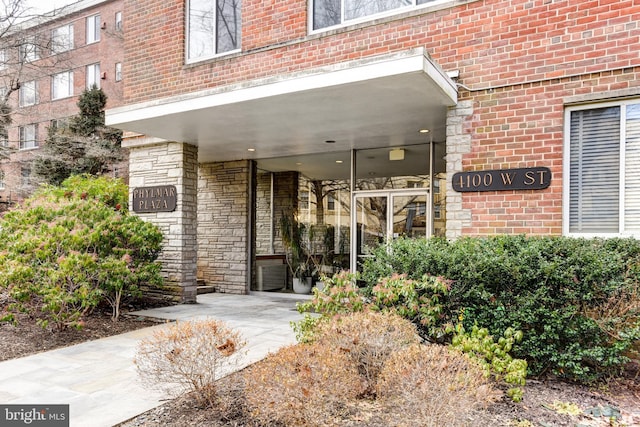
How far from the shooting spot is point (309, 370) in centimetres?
287

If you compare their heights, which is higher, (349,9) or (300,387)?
(349,9)

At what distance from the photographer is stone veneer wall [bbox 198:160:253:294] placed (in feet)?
31.9

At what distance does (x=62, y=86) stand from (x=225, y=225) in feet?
64.1

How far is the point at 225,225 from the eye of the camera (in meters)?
10.0

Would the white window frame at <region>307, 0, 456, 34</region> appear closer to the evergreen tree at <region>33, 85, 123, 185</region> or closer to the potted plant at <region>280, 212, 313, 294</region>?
the potted plant at <region>280, 212, 313, 294</region>

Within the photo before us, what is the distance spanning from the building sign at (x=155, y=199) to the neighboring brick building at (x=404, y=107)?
13 cm

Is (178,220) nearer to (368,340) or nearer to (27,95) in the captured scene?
(368,340)

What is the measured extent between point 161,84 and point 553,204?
6.73 m

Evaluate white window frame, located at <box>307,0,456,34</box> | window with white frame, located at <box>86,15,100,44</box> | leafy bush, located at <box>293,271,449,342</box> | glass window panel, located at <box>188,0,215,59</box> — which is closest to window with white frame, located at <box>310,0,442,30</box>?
white window frame, located at <box>307,0,456,34</box>

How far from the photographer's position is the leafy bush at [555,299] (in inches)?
149

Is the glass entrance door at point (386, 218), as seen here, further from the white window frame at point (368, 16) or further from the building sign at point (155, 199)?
the building sign at point (155, 199)

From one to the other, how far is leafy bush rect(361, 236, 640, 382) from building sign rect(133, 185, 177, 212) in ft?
17.7

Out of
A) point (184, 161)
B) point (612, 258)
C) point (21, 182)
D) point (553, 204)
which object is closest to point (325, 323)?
point (612, 258)

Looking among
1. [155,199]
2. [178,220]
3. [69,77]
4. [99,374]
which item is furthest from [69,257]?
[69,77]
